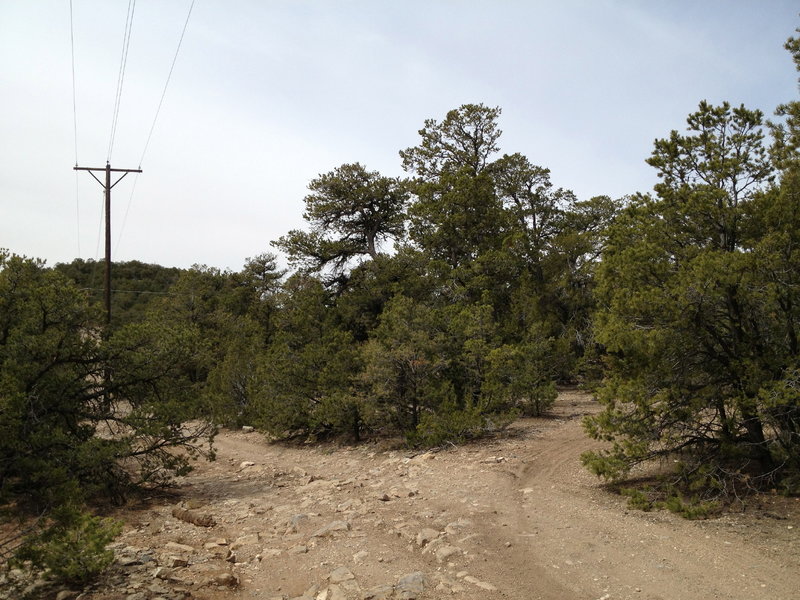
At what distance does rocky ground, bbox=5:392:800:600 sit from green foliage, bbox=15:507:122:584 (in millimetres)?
383

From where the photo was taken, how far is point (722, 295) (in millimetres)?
8492

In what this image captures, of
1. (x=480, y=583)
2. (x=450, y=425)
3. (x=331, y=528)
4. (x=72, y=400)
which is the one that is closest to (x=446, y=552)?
(x=480, y=583)

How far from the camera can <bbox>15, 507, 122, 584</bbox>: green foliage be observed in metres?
5.88

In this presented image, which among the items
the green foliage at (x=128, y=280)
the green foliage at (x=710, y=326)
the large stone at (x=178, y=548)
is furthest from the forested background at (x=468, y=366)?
the green foliage at (x=128, y=280)

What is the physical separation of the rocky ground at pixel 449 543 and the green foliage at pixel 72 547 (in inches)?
15.1

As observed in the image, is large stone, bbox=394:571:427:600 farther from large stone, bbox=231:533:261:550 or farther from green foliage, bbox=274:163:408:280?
green foliage, bbox=274:163:408:280

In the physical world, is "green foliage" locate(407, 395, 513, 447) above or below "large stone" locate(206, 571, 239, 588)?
above

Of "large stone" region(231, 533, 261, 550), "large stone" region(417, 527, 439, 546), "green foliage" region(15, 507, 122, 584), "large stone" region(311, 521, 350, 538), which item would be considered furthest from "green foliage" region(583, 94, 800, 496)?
"green foliage" region(15, 507, 122, 584)

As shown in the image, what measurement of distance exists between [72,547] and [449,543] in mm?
4565

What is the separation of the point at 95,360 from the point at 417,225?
1627 centimetres

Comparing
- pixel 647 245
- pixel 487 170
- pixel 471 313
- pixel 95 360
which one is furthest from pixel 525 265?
pixel 95 360

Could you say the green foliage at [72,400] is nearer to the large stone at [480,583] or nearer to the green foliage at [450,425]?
the large stone at [480,583]

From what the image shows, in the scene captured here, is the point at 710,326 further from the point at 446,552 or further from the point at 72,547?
the point at 72,547

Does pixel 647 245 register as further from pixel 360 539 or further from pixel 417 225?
pixel 417 225
